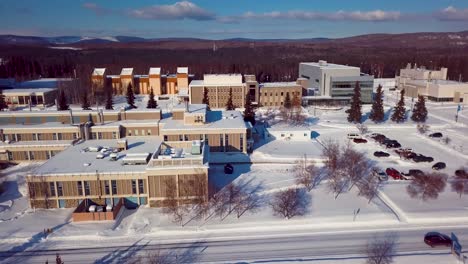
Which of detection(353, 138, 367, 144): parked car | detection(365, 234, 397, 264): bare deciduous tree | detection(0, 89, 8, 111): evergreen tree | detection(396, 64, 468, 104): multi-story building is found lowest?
detection(365, 234, 397, 264): bare deciduous tree

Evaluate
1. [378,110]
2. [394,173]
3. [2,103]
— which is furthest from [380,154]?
[2,103]

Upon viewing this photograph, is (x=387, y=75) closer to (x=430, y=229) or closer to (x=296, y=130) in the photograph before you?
(x=296, y=130)

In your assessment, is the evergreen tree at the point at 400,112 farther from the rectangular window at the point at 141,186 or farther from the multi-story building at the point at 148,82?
the multi-story building at the point at 148,82

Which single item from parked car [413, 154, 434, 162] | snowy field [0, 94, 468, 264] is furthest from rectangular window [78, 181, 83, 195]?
parked car [413, 154, 434, 162]

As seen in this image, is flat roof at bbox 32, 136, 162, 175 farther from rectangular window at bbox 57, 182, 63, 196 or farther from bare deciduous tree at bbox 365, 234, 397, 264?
bare deciduous tree at bbox 365, 234, 397, 264

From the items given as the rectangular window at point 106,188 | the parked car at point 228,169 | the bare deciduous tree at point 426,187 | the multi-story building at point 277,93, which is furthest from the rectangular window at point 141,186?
the multi-story building at point 277,93

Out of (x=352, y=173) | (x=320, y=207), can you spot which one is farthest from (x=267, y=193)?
(x=352, y=173)

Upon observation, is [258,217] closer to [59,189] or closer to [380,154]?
[59,189]
